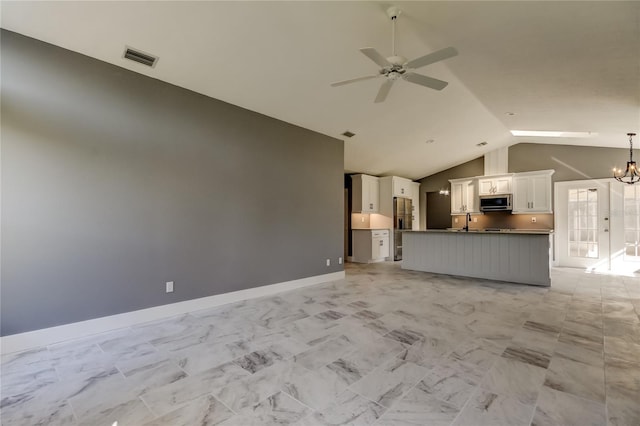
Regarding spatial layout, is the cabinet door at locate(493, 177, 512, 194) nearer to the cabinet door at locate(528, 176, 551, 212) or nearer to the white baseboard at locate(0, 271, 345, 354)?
the cabinet door at locate(528, 176, 551, 212)

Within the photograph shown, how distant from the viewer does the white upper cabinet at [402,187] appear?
852 cm

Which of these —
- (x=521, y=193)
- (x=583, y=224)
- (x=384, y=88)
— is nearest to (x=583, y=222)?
(x=583, y=224)

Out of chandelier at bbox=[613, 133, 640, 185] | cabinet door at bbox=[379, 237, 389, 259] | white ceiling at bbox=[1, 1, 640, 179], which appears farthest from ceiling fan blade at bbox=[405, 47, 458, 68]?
cabinet door at bbox=[379, 237, 389, 259]

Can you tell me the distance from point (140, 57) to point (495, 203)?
848 cm

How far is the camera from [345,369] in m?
2.31

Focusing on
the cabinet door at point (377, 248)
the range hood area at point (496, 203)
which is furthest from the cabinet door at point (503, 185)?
the cabinet door at point (377, 248)

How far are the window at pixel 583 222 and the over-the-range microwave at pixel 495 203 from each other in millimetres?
1330

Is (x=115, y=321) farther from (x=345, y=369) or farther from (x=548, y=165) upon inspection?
(x=548, y=165)

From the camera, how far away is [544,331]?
311 centimetres

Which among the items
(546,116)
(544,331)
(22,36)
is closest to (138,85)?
(22,36)

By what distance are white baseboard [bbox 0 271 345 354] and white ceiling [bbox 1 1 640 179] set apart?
2798 mm

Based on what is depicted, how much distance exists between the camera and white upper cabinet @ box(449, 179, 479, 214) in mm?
8594

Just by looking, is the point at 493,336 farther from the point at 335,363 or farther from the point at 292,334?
the point at 292,334

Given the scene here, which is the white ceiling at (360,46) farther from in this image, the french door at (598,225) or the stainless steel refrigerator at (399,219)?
the stainless steel refrigerator at (399,219)
